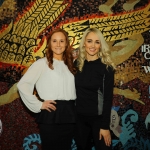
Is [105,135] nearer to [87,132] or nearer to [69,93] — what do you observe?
[87,132]

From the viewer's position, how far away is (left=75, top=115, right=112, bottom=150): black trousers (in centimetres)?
188

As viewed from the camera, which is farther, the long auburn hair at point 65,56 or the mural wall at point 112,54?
the mural wall at point 112,54

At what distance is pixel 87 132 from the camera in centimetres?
200

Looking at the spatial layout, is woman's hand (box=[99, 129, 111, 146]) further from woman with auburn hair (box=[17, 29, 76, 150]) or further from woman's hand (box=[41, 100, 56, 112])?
woman's hand (box=[41, 100, 56, 112])

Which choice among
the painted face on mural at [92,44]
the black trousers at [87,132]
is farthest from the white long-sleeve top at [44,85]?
the painted face on mural at [92,44]

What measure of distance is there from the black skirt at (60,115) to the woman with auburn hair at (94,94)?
16cm

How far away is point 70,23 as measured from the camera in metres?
2.53

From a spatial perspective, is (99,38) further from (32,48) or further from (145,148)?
(145,148)

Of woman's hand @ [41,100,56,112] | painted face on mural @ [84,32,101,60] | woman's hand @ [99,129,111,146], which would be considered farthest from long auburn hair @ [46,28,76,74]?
woman's hand @ [99,129,111,146]

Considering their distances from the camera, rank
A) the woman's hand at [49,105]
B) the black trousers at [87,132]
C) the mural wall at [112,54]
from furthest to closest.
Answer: the mural wall at [112,54] → the black trousers at [87,132] → the woman's hand at [49,105]

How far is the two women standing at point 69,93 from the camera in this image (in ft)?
5.90

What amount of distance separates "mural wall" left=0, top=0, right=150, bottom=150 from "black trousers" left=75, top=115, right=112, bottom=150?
1.98 feet

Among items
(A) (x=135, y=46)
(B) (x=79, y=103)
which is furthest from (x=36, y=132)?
(A) (x=135, y=46)

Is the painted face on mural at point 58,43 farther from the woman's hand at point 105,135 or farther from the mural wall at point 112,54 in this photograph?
the woman's hand at point 105,135
